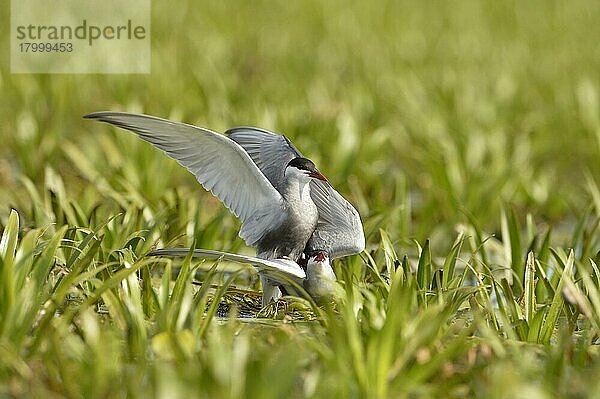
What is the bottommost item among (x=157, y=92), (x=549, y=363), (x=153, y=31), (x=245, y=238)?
(x=549, y=363)

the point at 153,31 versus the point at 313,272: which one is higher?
the point at 153,31

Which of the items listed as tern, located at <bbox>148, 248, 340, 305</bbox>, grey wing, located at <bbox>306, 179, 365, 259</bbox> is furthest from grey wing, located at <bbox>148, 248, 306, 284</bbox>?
grey wing, located at <bbox>306, 179, 365, 259</bbox>

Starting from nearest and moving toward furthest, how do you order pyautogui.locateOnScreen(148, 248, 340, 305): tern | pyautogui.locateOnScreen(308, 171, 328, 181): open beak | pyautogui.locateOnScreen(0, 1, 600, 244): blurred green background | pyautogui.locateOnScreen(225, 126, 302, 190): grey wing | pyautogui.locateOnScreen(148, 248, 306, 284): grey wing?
pyautogui.locateOnScreen(148, 248, 306, 284): grey wing
pyautogui.locateOnScreen(148, 248, 340, 305): tern
pyautogui.locateOnScreen(308, 171, 328, 181): open beak
pyautogui.locateOnScreen(225, 126, 302, 190): grey wing
pyautogui.locateOnScreen(0, 1, 600, 244): blurred green background

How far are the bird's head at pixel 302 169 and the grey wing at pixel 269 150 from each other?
0.16 metres

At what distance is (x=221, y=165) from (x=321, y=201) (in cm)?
64

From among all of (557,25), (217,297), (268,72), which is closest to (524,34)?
(557,25)

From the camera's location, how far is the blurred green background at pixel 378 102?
7.02 metres

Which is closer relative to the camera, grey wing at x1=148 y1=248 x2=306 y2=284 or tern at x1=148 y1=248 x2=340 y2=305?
grey wing at x1=148 y1=248 x2=306 y2=284

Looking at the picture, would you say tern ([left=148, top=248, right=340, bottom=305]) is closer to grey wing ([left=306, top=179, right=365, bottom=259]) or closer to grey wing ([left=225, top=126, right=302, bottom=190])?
grey wing ([left=306, top=179, right=365, bottom=259])

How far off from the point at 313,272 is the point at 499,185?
2482mm

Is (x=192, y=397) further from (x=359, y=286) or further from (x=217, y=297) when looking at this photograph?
(x=359, y=286)

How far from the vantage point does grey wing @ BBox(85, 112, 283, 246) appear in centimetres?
441

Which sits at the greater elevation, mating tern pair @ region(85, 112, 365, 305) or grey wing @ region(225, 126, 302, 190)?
grey wing @ region(225, 126, 302, 190)

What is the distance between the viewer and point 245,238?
474cm
